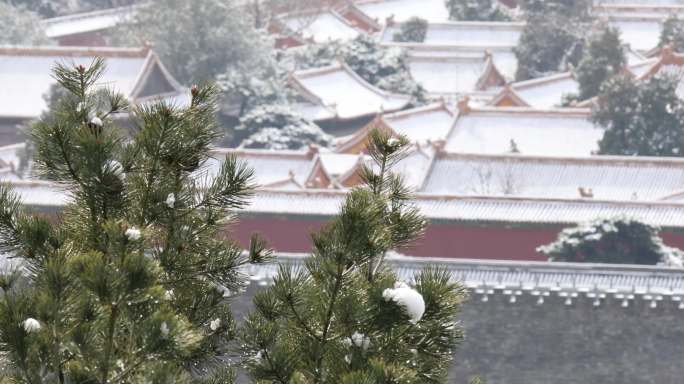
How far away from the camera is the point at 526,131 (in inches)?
1471

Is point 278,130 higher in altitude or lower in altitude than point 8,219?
lower

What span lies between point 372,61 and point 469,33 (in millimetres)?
7448

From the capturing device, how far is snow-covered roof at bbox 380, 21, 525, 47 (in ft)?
175

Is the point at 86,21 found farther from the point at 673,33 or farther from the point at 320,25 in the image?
the point at 673,33

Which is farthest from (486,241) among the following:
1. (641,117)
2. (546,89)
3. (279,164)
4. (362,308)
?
(362,308)

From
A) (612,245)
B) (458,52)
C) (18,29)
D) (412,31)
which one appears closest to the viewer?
(612,245)

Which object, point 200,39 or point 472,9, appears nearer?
point 200,39

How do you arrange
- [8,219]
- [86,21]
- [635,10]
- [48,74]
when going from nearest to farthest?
[8,219]
[48,74]
[635,10]
[86,21]

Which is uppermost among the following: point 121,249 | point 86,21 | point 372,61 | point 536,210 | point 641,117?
point 121,249

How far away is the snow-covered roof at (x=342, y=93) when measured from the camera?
43719 millimetres

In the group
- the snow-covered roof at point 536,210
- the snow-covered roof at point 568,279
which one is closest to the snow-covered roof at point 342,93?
the snow-covered roof at point 536,210

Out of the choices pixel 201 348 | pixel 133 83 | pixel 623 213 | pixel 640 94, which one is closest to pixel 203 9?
pixel 133 83

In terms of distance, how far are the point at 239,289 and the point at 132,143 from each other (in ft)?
2.92

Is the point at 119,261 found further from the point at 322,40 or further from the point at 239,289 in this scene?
the point at 322,40
